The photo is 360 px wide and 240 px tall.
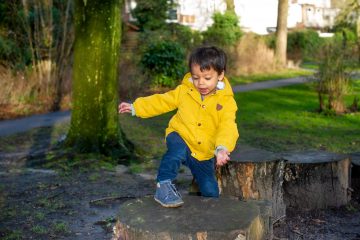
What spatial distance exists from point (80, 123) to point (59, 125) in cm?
422

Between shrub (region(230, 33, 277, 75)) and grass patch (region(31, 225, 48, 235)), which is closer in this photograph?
grass patch (region(31, 225, 48, 235))

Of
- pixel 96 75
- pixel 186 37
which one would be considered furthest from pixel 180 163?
pixel 186 37

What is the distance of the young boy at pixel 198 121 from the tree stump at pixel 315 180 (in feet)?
5.86

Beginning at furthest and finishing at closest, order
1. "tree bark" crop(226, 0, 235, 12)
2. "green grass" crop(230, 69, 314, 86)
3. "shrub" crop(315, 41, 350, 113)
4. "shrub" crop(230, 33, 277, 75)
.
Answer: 1. "tree bark" crop(226, 0, 235, 12)
2. "shrub" crop(230, 33, 277, 75)
3. "green grass" crop(230, 69, 314, 86)
4. "shrub" crop(315, 41, 350, 113)

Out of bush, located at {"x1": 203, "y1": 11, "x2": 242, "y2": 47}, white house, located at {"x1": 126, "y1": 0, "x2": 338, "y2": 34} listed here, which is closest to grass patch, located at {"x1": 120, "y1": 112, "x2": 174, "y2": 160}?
bush, located at {"x1": 203, "y1": 11, "x2": 242, "y2": 47}

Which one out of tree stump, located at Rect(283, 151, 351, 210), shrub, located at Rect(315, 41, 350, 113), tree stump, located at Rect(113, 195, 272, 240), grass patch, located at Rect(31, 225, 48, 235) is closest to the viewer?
tree stump, located at Rect(113, 195, 272, 240)

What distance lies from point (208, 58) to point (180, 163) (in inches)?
35.2

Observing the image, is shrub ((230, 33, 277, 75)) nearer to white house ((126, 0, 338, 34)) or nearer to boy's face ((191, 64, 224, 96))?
white house ((126, 0, 338, 34))

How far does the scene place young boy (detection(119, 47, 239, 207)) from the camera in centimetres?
416

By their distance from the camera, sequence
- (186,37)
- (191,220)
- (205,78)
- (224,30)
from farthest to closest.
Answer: (224,30) → (186,37) → (205,78) → (191,220)

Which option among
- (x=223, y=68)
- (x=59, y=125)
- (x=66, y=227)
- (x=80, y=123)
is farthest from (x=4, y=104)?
(x=223, y=68)

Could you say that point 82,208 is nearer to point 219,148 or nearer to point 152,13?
point 219,148

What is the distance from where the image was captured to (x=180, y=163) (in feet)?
14.6

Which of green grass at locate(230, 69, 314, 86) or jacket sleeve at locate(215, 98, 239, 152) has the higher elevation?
jacket sleeve at locate(215, 98, 239, 152)
